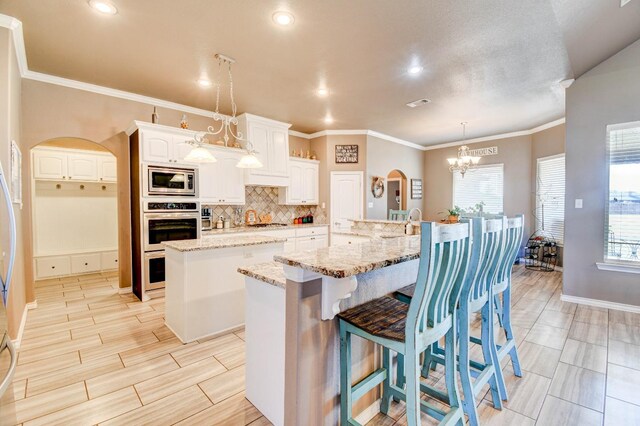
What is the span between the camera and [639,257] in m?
3.41

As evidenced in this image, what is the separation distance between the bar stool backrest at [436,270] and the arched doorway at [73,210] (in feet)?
18.1

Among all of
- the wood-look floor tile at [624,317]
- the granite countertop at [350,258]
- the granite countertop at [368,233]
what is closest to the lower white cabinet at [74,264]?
the granite countertop at [368,233]

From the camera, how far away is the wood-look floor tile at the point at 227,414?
1.75 m

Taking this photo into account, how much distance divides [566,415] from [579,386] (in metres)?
0.42

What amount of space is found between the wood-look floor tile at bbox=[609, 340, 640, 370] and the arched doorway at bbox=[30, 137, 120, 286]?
664 cm

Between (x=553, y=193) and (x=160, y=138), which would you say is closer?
(x=160, y=138)

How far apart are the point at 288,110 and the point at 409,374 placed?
14.6 ft

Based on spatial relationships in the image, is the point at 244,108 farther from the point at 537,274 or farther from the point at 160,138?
the point at 537,274

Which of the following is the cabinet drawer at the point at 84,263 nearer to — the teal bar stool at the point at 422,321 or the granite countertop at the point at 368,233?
the granite countertop at the point at 368,233

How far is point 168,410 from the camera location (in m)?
1.85

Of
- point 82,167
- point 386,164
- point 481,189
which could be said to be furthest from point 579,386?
point 82,167

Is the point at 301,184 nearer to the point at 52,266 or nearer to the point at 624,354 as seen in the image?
the point at 52,266

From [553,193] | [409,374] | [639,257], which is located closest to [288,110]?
[409,374]

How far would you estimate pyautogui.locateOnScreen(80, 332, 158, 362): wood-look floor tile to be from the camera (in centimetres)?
252
